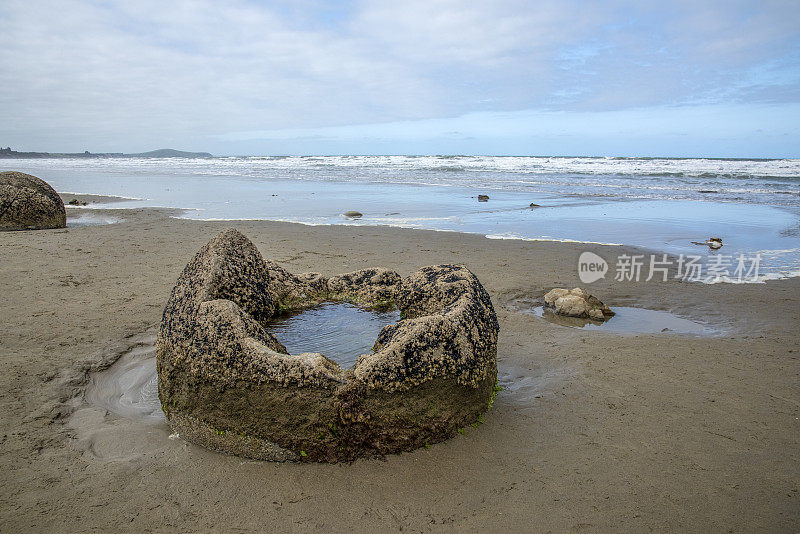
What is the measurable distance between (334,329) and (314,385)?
119 cm

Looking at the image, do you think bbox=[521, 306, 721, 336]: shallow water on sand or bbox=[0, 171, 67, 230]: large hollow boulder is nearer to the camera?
bbox=[521, 306, 721, 336]: shallow water on sand

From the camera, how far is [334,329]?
12.7 feet

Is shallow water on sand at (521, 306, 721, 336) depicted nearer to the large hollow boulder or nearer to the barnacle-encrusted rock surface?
the barnacle-encrusted rock surface

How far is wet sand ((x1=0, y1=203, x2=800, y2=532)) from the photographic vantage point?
2.45 metres

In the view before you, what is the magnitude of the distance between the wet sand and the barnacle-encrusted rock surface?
0.42ft

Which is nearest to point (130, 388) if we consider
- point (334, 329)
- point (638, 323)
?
point (334, 329)

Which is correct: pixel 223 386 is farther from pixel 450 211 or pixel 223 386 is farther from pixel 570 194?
pixel 570 194

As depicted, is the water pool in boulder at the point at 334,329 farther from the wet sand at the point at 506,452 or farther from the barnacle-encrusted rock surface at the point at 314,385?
the wet sand at the point at 506,452

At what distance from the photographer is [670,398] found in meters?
3.64

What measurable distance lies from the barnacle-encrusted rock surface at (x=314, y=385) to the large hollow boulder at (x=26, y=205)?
9147mm

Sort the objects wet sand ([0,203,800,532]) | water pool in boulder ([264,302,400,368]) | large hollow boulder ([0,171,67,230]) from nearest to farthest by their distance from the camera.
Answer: wet sand ([0,203,800,532]), water pool in boulder ([264,302,400,368]), large hollow boulder ([0,171,67,230])

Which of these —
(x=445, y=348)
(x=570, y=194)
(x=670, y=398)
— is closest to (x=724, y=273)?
(x=670, y=398)

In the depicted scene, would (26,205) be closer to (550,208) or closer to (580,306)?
(580,306)

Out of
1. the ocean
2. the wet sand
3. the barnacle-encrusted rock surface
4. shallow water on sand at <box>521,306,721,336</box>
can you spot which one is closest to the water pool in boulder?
the barnacle-encrusted rock surface
